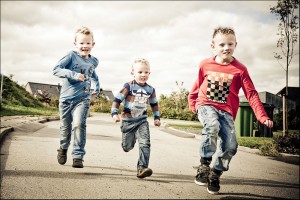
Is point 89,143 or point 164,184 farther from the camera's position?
point 89,143

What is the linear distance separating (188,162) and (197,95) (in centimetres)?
845

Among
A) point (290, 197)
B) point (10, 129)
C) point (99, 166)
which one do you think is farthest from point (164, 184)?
point (10, 129)

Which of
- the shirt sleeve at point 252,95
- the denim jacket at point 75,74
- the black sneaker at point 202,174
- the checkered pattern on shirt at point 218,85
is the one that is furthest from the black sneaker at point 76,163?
the shirt sleeve at point 252,95

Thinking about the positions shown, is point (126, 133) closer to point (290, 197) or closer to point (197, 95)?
point (197, 95)

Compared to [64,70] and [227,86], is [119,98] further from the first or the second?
[227,86]

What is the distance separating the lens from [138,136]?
2.43 metres

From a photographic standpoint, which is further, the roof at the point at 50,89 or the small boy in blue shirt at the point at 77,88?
the roof at the point at 50,89

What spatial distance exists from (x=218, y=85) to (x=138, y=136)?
92 cm

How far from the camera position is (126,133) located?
2359 millimetres

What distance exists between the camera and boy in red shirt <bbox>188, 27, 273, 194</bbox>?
1.60 meters

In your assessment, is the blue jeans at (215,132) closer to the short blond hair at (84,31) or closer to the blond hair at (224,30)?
the blond hair at (224,30)

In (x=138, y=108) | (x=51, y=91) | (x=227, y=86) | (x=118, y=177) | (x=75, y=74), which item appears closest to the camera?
(x=227, y=86)

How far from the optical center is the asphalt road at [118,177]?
6.17m

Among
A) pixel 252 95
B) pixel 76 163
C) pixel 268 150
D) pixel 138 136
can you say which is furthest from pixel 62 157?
pixel 268 150
